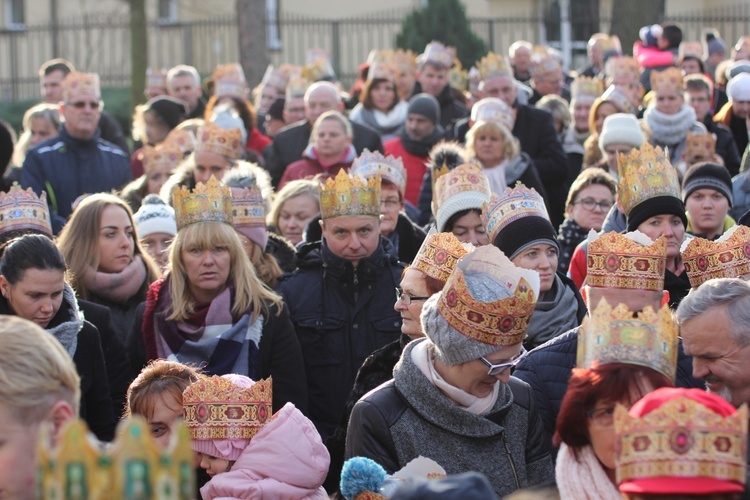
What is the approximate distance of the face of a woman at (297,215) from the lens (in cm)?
918

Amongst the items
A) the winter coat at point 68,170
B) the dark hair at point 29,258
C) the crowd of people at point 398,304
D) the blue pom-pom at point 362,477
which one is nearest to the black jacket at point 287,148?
the crowd of people at point 398,304

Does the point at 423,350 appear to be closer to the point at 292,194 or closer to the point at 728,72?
the point at 292,194

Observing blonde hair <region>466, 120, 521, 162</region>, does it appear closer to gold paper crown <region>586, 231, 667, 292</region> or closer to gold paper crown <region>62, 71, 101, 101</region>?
gold paper crown <region>62, 71, 101, 101</region>

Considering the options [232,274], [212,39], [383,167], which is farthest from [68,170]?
[212,39]

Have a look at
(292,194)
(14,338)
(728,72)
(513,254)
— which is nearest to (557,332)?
(513,254)

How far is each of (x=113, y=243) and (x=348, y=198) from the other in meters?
1.35

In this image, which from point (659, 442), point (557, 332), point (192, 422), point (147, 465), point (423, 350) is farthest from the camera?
point (557, 332)

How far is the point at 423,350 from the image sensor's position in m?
5.00

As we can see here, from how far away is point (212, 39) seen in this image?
31.5 meters

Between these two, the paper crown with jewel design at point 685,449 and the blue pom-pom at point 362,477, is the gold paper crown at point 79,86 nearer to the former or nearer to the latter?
the blue pom-pom at point 362,477

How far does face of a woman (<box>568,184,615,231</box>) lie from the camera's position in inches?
356

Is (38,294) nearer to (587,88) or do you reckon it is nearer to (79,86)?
(79,86)

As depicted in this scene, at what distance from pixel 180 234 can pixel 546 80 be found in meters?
9.97

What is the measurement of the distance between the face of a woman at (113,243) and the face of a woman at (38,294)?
1.31 metres
